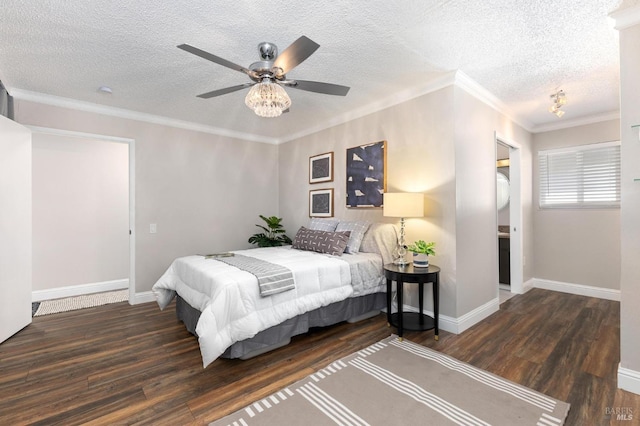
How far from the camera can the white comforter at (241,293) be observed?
2.19m

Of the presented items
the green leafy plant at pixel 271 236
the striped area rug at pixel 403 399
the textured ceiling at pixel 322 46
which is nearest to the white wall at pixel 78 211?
the textured ceiling at pixel 322 46

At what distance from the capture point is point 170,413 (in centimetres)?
182

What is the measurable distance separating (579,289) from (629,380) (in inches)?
114

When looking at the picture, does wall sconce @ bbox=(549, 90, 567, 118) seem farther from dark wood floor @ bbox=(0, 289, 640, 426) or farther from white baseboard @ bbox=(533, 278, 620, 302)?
white baseboard @ bbox=(533, 278, 620, 302)

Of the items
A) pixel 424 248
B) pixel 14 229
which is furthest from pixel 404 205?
pixel 14 229

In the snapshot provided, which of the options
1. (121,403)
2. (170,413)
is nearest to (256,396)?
(170,413)

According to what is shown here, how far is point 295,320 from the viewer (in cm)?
272

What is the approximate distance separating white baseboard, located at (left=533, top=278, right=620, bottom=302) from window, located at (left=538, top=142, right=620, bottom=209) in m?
1.18

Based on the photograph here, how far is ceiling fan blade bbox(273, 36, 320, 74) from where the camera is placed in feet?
5.73

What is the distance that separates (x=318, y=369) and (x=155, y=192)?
3364mm

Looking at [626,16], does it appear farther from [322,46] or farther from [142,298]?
[142,298]

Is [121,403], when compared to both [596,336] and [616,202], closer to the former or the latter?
[596,336]

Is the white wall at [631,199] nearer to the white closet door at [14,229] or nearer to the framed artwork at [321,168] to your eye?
the framed artwork at [321,168]

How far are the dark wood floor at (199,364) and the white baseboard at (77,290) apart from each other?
1.00m
